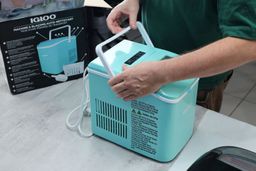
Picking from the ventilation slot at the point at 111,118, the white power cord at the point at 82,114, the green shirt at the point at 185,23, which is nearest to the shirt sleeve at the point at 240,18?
the green shirt at the point at 185,23

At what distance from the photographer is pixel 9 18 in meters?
1.12

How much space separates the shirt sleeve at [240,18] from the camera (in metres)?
0.77

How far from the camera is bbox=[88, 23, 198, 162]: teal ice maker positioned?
867 millimetres

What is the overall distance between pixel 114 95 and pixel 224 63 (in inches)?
10.9

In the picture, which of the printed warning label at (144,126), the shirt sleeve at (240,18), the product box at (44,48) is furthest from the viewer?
the product box at (44,48)

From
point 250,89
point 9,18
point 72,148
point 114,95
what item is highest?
point 9,18

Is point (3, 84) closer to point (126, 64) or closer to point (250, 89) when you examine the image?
point (126, 64)

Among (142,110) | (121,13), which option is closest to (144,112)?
(142,110)

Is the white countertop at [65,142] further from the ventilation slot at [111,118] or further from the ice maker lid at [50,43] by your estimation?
the ice maker lid at [50,43]

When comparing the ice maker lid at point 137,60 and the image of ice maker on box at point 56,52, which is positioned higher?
the ice maker lid at point 137,60

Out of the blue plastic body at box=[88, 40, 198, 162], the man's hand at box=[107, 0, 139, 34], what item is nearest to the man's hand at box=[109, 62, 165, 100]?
the blue plastic body at box=[88, 40, 198, 162]

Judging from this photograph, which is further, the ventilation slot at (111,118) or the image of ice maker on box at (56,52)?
the image of ice maker on box at (56,52)

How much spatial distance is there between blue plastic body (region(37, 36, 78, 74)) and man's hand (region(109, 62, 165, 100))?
1.23 ft

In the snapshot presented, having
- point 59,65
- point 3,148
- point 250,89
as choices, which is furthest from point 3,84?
point 250,89
